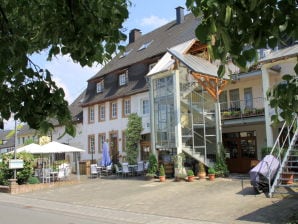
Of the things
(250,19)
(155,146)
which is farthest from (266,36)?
(155,146)

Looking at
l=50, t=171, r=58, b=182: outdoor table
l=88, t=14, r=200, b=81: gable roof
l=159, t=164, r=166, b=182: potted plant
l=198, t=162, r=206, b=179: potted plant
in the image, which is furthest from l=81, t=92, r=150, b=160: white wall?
l=198, t=162, r=206, b=179: potted plant

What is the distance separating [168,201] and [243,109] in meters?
9.94

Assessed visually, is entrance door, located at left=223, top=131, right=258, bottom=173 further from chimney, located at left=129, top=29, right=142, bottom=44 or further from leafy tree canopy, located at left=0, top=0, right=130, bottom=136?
leafy tree canopy, located at left=0, top=0, right=130, bottom=136

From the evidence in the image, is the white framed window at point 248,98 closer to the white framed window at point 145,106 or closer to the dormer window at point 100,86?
the white framed window at point 145,106

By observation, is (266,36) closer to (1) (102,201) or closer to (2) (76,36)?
(2) (76,36)

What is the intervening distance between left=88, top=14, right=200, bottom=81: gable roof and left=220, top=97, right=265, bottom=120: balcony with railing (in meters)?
6.57

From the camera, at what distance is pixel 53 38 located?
434 centimetres

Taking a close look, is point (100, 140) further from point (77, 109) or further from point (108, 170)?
point (77, 109)

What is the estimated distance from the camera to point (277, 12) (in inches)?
118

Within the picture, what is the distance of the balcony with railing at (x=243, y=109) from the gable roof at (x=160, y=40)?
6568mm

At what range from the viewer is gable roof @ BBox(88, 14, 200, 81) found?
32.3 meters

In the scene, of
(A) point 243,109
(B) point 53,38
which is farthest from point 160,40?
(B) point 53,38

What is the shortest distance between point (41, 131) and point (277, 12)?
7.24 ft

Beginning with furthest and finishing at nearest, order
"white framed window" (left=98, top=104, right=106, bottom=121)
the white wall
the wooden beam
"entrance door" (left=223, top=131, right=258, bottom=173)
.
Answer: "white framed window" (left=98, top=104, right=106, bottom=121)
the white wall
"entrance door" (left=223, top=131, right=258, bottom=173)
the wooden beam
